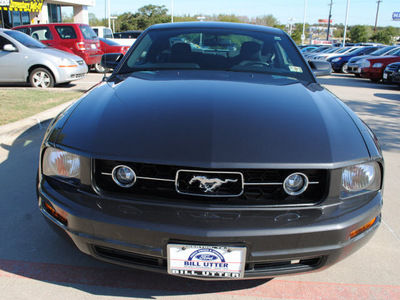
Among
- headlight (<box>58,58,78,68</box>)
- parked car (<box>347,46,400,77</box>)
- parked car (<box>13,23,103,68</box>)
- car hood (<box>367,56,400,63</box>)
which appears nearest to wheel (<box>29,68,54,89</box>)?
headlight (<box>58,58,78,68</box>)

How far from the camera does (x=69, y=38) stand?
12.5 m

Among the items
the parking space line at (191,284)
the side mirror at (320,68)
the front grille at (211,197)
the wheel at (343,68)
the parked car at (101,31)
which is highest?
the parked car at (101,31)

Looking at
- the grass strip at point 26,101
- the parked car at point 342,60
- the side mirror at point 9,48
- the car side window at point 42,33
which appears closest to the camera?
the grass strip at point 26,101

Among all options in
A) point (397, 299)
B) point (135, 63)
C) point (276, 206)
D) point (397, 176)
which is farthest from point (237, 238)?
point (397, 176)

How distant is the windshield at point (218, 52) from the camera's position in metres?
3.09

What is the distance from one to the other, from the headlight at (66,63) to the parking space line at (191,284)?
7432mm

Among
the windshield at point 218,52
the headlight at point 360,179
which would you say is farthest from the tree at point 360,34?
the headlight at point 360,179

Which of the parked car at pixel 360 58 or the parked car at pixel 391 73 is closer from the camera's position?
the parked car at pixel 391 73

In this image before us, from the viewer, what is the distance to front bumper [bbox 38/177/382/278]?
1.63 metres

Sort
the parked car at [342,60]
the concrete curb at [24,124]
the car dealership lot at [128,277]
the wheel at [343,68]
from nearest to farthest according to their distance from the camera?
1. the car dealership lot at [128,277]
2. the concrete curb at [24,124]
3. the wheel at [343,68]
4. the parked car at [342,60]

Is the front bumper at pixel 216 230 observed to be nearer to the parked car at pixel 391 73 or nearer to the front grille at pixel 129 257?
the front grille at pixel 129 257

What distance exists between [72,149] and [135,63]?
1.57 m

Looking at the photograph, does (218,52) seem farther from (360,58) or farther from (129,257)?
(360,58)

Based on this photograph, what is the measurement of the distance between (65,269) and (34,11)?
1010 inches
